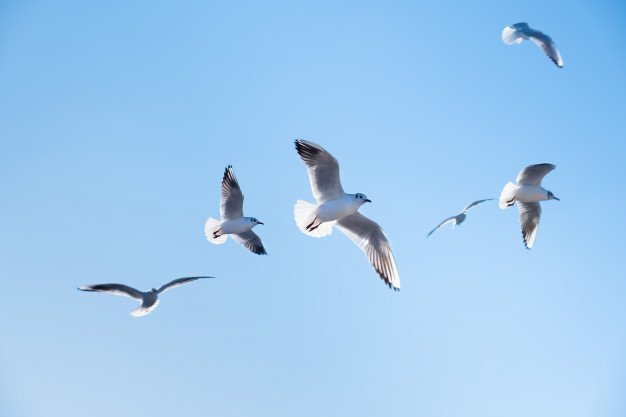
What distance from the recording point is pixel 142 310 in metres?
10.5

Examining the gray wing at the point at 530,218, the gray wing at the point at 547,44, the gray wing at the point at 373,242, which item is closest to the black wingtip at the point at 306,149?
the gray wing at the point at 373,242

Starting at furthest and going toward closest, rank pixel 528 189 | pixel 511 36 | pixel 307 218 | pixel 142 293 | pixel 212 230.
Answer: pixel 511 36, pixel 212 230, pixel 528 189, pixel 142 293, pixel 307 218

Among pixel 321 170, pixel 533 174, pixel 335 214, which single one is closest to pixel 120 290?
pixel 335 214

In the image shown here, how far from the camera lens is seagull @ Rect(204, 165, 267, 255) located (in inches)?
469

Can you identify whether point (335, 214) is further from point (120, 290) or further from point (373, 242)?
point (120, 290)

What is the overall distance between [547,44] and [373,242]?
572 centimetres

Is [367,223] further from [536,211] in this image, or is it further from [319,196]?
[536,211]

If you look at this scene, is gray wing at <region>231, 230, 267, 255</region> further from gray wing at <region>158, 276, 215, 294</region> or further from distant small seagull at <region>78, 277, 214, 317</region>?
distant small seagull at <region>78, 277, 214, 317</region>

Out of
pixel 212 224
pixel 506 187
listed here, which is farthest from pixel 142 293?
pixel 506 187

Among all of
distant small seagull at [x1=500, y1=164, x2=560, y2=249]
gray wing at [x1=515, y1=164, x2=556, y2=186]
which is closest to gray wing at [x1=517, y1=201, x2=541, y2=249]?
distant small seagull at [x1=500, y1=164, x2=560, y2=249]

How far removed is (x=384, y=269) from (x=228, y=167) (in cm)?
409

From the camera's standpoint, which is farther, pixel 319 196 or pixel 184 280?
pixel 184 280

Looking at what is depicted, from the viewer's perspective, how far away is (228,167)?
1221cm

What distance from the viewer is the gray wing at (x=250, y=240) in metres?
12.8
